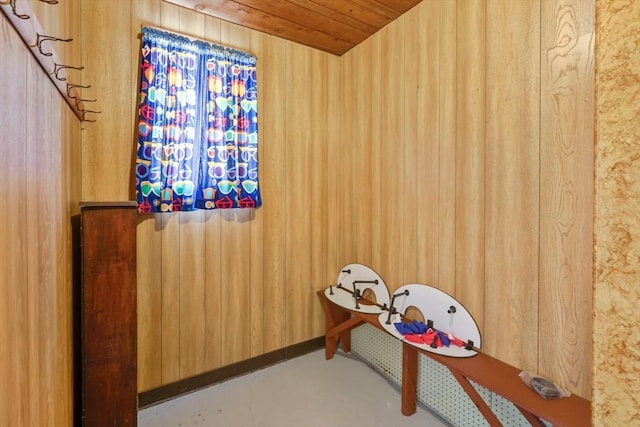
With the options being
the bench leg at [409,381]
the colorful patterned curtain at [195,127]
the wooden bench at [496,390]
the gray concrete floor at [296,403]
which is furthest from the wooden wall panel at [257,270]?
the bench leg at [409,381]

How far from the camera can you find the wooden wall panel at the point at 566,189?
129 cm

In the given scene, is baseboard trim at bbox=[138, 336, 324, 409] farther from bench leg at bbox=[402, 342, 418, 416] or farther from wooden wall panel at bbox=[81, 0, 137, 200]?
wooden wall panel at bbox=[81, 0, 137, 200]

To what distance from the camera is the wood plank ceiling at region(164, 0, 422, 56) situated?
6.72ft

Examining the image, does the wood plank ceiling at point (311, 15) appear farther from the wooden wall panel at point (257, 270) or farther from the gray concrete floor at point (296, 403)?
the gray concrete floor at point (296, 403)

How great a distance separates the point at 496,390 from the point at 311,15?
2651mm

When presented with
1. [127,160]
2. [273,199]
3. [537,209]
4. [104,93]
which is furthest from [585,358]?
[104,93]

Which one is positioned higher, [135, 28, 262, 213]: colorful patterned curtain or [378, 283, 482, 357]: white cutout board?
[135, 28, 262, 213]: colorful patterned curtain

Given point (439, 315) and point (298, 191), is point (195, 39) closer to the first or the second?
point (298, 191)

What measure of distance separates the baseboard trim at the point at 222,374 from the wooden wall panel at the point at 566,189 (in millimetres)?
1805

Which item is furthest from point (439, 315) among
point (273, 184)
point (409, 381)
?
point (273, 184)

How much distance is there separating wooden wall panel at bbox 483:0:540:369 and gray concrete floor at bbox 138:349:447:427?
82 cm

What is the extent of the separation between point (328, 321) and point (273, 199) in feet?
3.92

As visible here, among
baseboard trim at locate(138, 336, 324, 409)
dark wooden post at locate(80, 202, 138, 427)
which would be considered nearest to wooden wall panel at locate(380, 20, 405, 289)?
baseboard trim at locate(138, 336, 324, 409)

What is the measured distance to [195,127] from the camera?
2090 mm
